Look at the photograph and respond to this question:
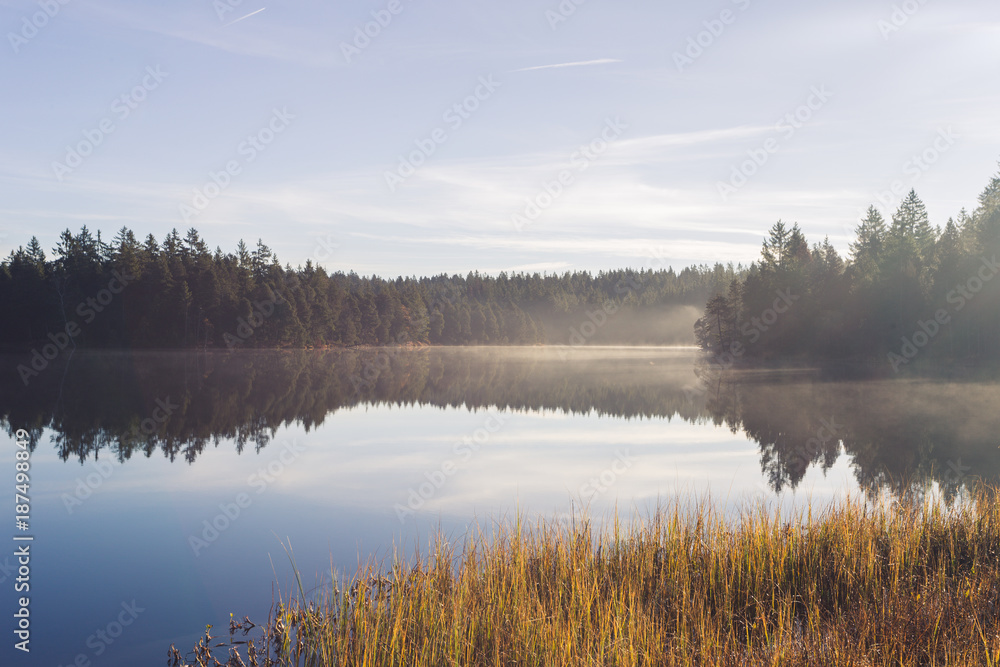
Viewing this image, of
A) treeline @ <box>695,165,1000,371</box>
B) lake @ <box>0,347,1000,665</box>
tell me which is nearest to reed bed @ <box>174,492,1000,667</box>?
lake @ <box>0,347,1000,665</box>

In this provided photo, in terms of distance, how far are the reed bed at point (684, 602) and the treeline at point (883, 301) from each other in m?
58.2

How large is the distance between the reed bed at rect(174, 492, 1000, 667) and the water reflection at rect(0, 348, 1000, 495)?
7.38 m

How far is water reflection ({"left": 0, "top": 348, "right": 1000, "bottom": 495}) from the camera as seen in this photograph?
20.7 m

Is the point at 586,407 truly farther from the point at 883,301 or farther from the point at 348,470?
the point at 883,301

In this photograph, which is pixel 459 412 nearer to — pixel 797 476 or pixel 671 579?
pixel 797 476

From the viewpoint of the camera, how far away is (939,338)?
64250 mm

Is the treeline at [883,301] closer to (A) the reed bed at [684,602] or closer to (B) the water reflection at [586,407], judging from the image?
(B) the water reflection at [586,407]

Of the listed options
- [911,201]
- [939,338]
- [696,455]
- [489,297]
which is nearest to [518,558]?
[696,455]

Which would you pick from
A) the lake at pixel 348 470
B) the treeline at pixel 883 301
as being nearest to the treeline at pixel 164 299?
the lake at pixel 348 470

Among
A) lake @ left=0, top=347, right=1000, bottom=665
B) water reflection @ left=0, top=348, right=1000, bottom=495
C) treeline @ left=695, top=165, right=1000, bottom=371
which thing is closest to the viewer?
lake @ left=0, top=347, right=1000, bottom=665

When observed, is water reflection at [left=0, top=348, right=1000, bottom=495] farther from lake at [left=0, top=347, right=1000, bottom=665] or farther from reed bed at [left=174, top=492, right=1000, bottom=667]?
reed bed at [left=174, top=492, right=1000, bottom=667]

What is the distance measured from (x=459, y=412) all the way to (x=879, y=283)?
55.0 m

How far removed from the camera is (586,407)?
114 feet

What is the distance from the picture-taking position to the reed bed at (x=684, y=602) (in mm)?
6254
